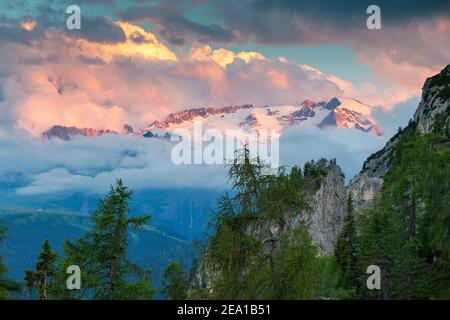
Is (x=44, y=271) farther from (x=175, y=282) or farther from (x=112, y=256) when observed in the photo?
(x=175, y=282)

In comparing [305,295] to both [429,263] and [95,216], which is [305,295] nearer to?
[95,216]

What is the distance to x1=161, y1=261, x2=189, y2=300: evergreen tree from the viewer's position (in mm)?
95125

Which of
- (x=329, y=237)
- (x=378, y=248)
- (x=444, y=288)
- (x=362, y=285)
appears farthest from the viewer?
(x=329, y=237)

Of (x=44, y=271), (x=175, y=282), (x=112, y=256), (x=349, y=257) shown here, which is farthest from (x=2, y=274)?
(x=175, y=282)

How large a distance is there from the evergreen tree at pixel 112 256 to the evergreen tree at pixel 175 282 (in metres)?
47.8

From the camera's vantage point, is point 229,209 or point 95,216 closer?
point 229,209

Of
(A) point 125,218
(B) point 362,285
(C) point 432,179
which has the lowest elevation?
(B) point 362,285

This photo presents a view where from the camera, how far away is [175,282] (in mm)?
97938

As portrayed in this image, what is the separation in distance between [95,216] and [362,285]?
35070 mm

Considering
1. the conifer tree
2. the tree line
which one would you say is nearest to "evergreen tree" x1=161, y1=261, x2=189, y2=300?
the tree line

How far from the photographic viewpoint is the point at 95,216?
4650 centimetres

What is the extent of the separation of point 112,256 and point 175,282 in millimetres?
53946
